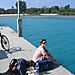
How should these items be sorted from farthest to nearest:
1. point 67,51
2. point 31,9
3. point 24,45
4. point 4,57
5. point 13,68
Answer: point 31,9 < point 67,51 < point 24,45 < point 4,57 < point 13,68

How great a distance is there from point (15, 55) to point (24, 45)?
129 inches

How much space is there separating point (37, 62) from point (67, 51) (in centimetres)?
763

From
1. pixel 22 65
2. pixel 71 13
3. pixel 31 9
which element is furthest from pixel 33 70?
pixel 31 9

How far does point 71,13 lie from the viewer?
9662 centimetres

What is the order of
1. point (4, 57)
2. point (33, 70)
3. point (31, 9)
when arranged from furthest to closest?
point (31, 9) → point (4, 57) → point (33, 70)

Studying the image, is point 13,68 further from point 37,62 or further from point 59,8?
point 59,8

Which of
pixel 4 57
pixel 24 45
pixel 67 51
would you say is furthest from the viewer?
pixel 67 51

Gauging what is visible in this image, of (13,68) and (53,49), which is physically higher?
(13,68)

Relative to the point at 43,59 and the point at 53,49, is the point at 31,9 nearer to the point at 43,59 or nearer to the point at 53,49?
the point at 53,49

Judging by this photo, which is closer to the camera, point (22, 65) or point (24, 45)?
point (22, 65)

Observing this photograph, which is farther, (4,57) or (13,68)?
(4,57)

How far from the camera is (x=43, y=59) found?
10312 mm

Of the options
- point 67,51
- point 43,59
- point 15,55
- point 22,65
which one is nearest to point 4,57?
point 15,55

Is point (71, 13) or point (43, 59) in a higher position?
point (43, 59)
